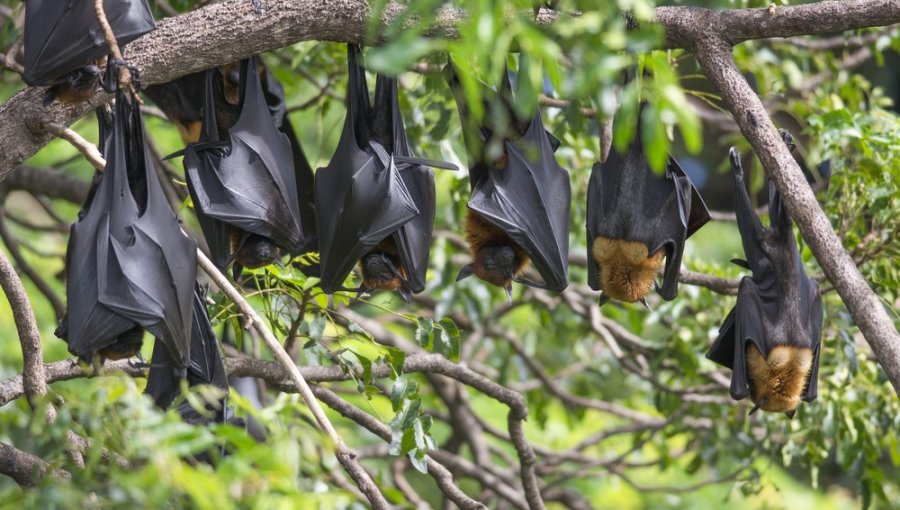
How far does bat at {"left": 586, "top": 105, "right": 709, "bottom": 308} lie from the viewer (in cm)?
393

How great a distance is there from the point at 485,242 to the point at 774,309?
4.04 feet

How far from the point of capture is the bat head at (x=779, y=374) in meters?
4.12

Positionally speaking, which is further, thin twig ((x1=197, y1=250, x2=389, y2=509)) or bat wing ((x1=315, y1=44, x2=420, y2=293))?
bat wing ((x1=315, y1=44, x2=420, y2=293))

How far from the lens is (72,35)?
315 centimetres

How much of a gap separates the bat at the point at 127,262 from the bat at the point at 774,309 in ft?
6.91

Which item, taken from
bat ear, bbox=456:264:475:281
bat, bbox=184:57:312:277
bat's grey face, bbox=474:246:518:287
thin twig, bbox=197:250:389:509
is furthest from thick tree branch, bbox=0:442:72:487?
bat's grey face, bbox=474:246:518:287

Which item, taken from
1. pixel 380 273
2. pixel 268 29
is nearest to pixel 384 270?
pixel 380 273

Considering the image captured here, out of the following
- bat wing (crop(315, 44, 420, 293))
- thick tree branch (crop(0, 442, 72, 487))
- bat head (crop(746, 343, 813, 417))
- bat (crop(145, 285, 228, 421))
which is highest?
bat wing (crop(315, 44, 420, 293))

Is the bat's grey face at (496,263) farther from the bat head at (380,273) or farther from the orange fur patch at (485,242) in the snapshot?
the bat head at (380,273)

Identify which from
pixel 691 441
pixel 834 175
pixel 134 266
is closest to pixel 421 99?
pixel 834 175

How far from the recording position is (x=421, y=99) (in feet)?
16.9

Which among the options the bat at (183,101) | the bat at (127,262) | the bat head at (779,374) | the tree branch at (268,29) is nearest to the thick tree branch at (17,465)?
the bat at (127,262)

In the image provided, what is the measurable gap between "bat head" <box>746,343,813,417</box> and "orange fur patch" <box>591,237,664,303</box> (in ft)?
1.76

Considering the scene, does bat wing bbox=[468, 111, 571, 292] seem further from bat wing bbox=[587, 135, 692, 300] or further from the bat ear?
the bat ear
